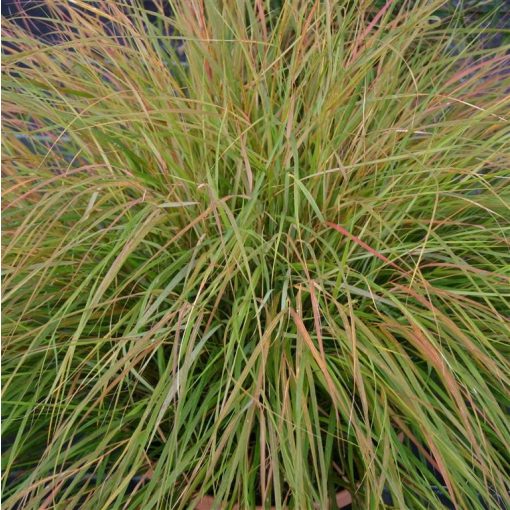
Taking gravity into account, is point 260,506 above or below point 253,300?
below

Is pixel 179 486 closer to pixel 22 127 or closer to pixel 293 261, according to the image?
pixel 293 261

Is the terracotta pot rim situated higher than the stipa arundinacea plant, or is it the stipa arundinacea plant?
the stipa arundinacea plant

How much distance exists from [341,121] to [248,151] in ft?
0.59

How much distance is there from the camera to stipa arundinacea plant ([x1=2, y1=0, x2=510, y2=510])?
0.90m

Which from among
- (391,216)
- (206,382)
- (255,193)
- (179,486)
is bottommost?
(179,486)

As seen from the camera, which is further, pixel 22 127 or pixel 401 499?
pixel 22 127

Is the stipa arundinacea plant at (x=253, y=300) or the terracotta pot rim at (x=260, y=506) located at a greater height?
the stipa arundinacea plant at (x=253, y=300)

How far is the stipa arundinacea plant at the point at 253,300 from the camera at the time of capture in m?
0.90

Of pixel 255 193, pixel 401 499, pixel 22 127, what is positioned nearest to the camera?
pixel 401 499

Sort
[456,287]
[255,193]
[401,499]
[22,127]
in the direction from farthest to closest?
[22,127] < [456,287] < [255,193] < [401,499]

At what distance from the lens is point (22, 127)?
143 centimetres

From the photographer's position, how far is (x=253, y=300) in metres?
0.97

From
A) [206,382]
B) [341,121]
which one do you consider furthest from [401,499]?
[341,121]

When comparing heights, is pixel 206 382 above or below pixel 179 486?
above
